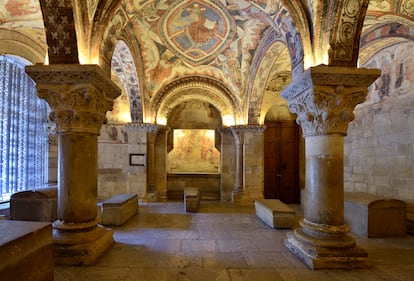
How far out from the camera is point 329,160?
335 centimetres

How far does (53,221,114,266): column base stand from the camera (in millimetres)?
3127

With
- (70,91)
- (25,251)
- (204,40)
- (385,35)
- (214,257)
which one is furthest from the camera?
(204,40)

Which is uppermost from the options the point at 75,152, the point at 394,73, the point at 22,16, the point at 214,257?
the point at 22,16

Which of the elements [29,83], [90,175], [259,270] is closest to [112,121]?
[29,83]

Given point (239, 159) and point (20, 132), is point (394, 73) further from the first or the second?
point (20, 132)

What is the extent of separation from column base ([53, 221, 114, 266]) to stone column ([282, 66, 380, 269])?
114 inches

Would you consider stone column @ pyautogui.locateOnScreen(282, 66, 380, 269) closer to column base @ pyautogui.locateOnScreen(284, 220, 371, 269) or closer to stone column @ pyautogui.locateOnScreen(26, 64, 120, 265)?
column base @ pyautogui.locateOnScreen(284, 220, 371, 269)

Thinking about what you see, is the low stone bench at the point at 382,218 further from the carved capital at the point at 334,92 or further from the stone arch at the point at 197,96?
the stone arch at the point at 197,96

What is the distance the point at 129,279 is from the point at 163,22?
215 inches

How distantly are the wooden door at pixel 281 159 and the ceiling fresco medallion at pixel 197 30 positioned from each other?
4.12m

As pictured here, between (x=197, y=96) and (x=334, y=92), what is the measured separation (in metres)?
5.92

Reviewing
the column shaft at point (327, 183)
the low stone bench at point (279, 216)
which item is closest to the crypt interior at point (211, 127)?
the column shaft at point (327, 183)

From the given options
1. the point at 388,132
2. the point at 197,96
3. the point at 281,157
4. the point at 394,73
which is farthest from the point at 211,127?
the point at 394,73

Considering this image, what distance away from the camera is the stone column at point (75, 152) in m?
A: 3.20
